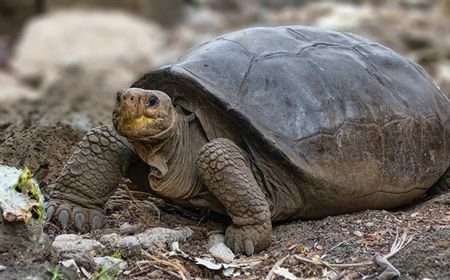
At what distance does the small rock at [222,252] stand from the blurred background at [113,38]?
3.98 meters

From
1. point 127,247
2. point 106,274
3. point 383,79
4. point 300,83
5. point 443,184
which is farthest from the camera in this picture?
point 443,184

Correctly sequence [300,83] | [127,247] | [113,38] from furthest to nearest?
[113,38] < [300,83] < [127,247]

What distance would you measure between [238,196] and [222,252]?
9.2 inches

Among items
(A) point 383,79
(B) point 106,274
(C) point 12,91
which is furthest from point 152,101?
(C) point 12,91

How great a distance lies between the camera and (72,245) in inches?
129

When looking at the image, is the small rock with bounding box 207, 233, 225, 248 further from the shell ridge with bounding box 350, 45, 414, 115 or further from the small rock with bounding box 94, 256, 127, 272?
the shell ridge with bounding box 350, 45, 414, 115

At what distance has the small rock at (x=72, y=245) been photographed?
3.19m

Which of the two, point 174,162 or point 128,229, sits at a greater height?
point 174,162

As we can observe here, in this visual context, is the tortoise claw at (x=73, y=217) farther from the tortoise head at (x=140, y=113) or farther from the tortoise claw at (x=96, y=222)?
the tortoise head at (x=140, y=113)

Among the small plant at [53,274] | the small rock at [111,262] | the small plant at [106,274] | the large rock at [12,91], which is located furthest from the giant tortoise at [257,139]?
the large rock at [12,91]

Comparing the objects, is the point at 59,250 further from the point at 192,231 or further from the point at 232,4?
the point at 232,4

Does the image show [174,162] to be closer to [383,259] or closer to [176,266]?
[176,266]

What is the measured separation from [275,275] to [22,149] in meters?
1.80

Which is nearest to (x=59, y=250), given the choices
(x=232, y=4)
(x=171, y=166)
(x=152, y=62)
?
(x=171, y=166)
